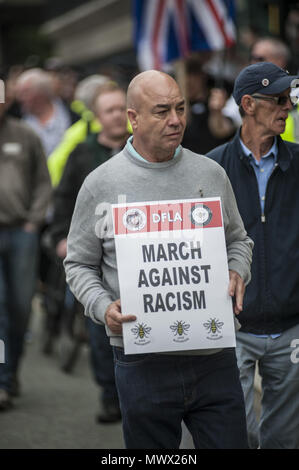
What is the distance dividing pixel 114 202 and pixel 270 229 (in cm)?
91

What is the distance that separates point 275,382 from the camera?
16.3ft

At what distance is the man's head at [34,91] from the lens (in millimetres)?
10555

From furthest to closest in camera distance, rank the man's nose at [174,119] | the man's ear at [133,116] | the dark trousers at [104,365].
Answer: the dark trousers at [104,365]
the man's ear at [133,116]
the man's nose at [174,119]

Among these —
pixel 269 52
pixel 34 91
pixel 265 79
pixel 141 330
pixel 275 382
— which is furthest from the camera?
pixel 34 91

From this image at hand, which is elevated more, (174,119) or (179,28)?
(179,28)

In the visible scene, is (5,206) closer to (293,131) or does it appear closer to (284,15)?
(293,131)

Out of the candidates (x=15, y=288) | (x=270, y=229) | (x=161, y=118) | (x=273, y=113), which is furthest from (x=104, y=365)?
(x=161, y=118)

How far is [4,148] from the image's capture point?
802cm

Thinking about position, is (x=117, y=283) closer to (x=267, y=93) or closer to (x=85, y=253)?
(x=85, y=253)

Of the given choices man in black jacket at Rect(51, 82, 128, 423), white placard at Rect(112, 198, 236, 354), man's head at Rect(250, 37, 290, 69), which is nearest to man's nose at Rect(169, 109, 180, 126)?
white placard at Rect(112, 198, 236, 354)

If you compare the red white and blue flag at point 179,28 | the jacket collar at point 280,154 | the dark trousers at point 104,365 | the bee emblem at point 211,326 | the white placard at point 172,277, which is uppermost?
the red white and blue flag at point 179,28

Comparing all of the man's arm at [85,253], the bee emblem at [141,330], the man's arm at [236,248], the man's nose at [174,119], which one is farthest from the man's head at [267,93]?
the bee emblem at [141,330]

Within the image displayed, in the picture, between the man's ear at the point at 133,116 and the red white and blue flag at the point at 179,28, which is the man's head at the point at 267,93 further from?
the red white and blue flag at the point at 179,28

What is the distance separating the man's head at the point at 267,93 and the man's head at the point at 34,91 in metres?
5.93
